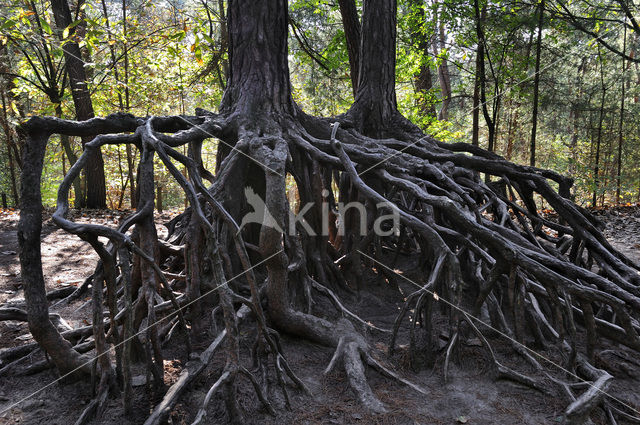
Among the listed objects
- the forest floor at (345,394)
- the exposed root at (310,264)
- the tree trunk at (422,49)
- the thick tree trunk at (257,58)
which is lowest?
the forest floor at (345,394)

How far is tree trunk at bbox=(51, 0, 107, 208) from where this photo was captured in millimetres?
8359

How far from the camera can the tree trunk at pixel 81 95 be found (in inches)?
329

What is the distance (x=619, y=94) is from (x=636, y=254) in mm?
11247

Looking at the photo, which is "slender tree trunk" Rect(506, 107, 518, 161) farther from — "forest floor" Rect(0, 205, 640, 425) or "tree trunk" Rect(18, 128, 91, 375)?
"tree trunk" Rect(18, 128, 91, 375)

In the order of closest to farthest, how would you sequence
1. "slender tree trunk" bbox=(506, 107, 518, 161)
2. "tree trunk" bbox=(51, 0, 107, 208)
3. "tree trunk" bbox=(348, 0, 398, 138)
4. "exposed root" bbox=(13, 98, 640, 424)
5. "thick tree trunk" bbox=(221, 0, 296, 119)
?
1. "exposed root" bbox=(13, 98, 640, 424)
2. "thick tree trunk" bbox=(221, 0, 296, 119)
3. "tree trunk" bbox=(348, 0, 398, 138)
4. "tree trunk" bbox=(51, 0, 107, 208)
5. "slender tree trunk" bbox=(506, 107, 518, 161)

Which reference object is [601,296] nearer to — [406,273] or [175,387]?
[406,273]

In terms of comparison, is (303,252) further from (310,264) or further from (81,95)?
(81,95)

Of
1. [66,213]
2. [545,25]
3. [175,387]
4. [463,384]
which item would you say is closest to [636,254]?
[463,384]

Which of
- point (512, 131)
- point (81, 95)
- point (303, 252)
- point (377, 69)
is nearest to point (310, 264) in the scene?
point (303, 252)

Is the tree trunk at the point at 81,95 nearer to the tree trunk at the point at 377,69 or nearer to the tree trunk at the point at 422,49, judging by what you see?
the tree trunk at the point at 377,69

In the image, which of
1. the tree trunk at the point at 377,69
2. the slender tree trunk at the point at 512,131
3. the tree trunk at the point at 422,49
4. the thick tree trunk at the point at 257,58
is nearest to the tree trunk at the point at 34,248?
the thick tree trunk at the point at 257,58

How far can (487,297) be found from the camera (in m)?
3.31

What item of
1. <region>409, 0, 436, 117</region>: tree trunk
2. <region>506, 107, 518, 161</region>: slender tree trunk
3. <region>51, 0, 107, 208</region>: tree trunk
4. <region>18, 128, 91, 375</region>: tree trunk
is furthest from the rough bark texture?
<region>506, 107, 518, 161</region>: slender tree trunk

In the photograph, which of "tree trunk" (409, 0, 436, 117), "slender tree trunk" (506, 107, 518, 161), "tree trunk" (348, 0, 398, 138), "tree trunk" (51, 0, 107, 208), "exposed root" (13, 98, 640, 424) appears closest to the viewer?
"exposed root" (13, 98, 640, 424)
